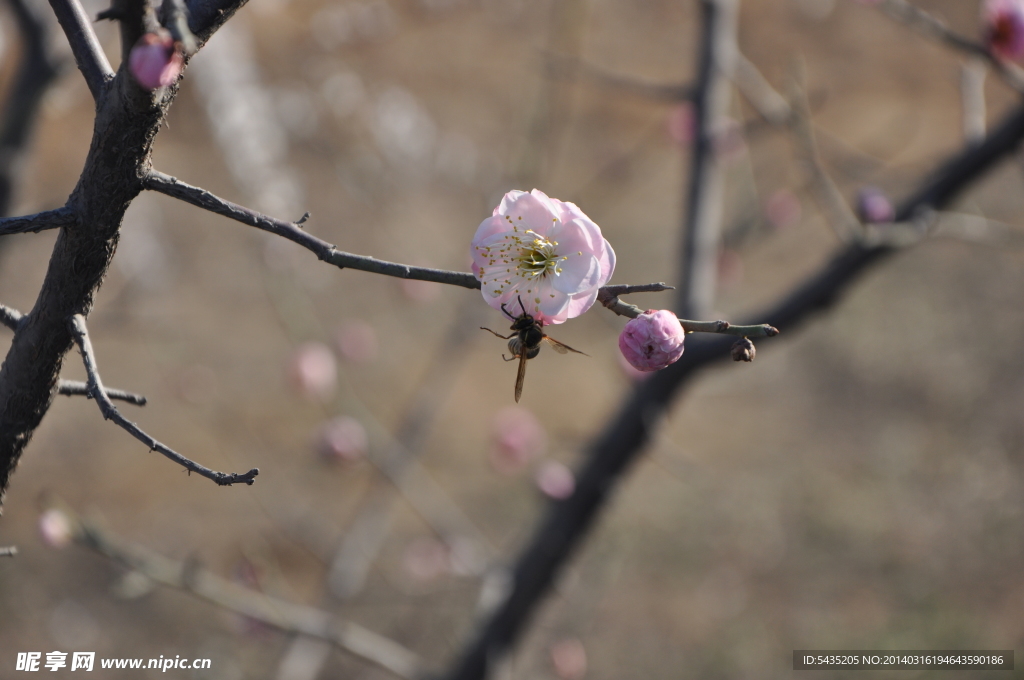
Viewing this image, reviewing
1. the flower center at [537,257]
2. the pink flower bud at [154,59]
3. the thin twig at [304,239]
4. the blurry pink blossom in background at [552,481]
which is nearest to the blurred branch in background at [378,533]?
the blurry pink blossom in background at [552,481]

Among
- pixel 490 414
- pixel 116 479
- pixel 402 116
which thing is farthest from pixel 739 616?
pixel 402 116

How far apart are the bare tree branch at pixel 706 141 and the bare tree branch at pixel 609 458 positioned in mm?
250

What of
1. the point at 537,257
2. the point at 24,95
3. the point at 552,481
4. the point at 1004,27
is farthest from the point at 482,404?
the point at 537,257

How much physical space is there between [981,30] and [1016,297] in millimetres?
6156

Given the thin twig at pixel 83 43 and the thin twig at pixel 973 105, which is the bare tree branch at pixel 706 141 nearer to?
the thin twig at pixel 973 105

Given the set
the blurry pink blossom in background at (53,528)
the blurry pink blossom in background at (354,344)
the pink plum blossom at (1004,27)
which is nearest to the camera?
the blurry pink blossom in background at (53,528)

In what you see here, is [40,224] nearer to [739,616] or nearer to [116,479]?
[739,616]

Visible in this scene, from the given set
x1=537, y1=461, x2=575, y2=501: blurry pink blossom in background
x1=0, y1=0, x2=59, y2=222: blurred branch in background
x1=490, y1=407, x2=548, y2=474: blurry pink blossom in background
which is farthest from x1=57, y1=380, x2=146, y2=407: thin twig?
x1=490, y1=407, x2=548, y2=474: blurry pink blossom in background

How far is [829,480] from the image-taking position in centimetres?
521

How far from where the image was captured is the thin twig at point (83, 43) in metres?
0.65

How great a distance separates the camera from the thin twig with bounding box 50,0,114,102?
646mm

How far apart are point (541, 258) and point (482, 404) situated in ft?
17.3

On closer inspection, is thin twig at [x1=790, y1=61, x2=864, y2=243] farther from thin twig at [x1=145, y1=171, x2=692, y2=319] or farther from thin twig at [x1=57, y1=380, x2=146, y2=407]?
thin twig at [x1=57, y1=380, x2=146, y2=407]

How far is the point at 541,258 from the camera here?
3.09ft
